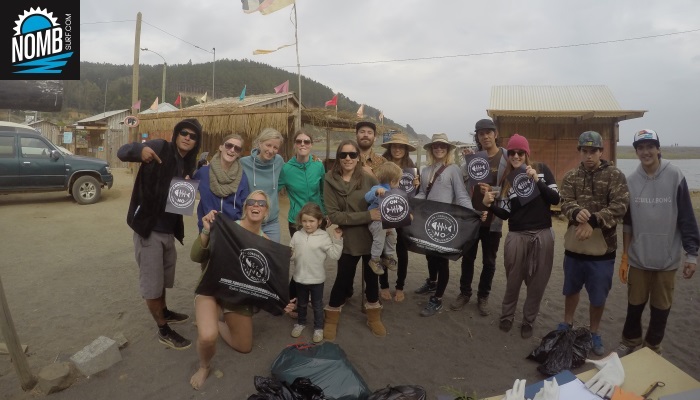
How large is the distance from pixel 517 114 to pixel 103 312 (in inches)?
444

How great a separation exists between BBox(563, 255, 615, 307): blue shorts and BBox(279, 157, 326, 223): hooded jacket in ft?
8.25

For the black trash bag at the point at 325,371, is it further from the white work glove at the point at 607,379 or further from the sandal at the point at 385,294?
the sandal at the point at 385,294

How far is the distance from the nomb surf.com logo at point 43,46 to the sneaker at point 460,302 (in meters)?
4.76

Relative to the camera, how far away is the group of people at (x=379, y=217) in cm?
335

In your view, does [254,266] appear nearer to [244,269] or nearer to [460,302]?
[244,269]

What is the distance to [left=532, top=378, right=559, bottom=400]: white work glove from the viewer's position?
85.5 inches

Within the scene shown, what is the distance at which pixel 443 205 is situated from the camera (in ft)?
13.2

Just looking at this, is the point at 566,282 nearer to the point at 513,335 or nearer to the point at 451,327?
the point at 513,335

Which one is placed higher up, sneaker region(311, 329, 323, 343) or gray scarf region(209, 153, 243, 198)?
gray scarf region(209, 153, 243, 198)

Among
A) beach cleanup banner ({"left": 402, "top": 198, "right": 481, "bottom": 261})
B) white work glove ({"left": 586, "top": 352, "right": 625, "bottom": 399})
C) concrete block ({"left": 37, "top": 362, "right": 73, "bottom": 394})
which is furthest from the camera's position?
beach cleanup banner ({"left": 402, "top": 198, "right": 481, "bottom": 261})

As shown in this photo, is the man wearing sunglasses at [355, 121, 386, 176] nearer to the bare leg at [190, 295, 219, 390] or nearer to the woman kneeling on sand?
→ the woman kneeling on sand

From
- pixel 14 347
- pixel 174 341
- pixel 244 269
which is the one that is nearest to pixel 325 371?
pixel 244 269

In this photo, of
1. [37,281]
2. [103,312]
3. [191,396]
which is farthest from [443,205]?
[37,281]

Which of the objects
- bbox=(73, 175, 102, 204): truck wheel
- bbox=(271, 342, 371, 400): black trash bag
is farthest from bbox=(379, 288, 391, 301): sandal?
bbox=(73, 175, 102, 204): truck wheel
